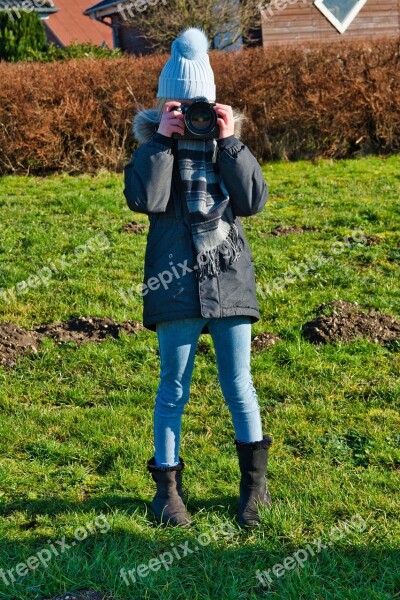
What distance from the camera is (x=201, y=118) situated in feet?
10.2

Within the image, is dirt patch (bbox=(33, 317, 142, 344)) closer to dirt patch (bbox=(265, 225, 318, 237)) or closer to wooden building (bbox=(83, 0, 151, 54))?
dirt patch (bbox=(265, 225, 318, 237))

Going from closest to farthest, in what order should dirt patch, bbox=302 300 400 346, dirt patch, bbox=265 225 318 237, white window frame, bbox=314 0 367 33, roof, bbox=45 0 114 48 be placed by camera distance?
dirt patch, bbox=302 300 400 346 < dirt patch, bbox=265 225 318 237 < white window frame, bbox=314 0 367 33 < roof, bbox=45 0 114 48

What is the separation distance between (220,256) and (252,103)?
8.68m

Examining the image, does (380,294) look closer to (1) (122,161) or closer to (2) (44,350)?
(2) (44,350)

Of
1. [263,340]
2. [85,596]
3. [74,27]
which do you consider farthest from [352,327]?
[74,27]

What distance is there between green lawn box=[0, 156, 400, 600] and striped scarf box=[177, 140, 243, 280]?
1.17 m

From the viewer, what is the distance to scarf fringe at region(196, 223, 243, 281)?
10.7ft

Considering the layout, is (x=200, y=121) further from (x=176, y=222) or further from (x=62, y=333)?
(x=62, y=333)

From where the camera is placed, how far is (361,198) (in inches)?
360

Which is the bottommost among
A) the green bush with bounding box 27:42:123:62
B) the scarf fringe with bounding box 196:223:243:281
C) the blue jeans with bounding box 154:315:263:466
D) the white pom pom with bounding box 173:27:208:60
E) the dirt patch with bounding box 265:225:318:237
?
the dirt patch with bounding box 265:225:318:237

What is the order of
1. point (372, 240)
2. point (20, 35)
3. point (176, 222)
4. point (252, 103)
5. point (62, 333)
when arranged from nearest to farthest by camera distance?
point (176, 222), point (62, 333), point (372, 240), point (252, 103), point (20, 35)

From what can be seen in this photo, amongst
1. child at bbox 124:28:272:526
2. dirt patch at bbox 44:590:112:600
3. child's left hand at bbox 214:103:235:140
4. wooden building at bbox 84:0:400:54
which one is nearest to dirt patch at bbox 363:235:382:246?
child at bbox 124:28:272:526

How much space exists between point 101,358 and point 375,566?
269 centimetres

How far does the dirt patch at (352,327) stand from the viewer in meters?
5.52
